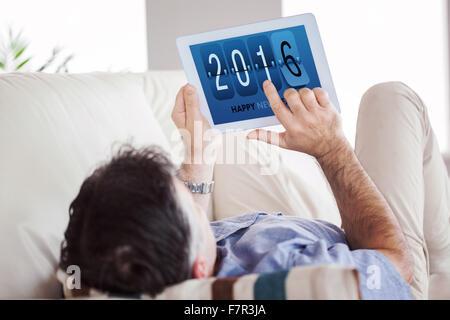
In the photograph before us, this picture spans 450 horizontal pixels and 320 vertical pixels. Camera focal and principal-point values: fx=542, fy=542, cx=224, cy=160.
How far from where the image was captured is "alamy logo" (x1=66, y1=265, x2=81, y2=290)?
2.28 feet

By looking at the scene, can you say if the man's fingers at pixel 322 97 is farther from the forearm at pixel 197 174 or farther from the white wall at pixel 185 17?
the white wall at pixel 185 17

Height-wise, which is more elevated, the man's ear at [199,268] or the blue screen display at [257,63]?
the blue screen display at [257,63]

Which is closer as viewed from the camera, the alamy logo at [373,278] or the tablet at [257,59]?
the alamy logo at [373,278]

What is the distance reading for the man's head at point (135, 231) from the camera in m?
0.62

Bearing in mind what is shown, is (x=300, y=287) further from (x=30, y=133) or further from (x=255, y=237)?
(x=30, y=133)

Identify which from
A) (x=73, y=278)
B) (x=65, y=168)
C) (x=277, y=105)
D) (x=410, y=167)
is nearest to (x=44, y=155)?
(x=65, y=168)

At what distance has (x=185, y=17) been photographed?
342 centimetres

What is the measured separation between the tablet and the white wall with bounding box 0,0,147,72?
2.36 m

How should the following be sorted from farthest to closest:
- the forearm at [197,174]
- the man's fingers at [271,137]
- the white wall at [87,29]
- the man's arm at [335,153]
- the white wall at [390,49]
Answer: the white wall at [390,49] → the white wall at [87,29] → the forearm at [197,174] → the man's fingers at [271,137] → the man's arm at [335,153]

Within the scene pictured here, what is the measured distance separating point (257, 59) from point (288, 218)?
295mm

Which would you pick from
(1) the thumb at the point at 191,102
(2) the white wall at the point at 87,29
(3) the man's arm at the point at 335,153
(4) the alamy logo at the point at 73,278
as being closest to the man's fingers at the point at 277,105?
(3) the man's arm at the point at 335,153

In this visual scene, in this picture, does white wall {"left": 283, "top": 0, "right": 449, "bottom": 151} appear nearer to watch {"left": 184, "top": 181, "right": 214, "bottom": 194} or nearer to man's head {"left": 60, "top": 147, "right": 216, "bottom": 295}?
watch {"left": 184, "top": 181, "right": 214, "bottom": 194}

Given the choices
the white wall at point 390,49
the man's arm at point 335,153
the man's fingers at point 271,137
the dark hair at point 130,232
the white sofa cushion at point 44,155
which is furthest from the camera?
the white wall at point 390,49
